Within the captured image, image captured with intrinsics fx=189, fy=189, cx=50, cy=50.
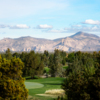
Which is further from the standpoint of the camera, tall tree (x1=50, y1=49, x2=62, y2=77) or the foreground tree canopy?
tall tree (x1=50, y1=49, x2=62, y2=77)

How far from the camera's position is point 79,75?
14.6 meters

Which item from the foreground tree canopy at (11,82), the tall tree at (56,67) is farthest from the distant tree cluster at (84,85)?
the tall tree at (56,67)

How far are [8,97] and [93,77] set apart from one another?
8.19 metres

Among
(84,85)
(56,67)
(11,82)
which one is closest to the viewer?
(84,85)

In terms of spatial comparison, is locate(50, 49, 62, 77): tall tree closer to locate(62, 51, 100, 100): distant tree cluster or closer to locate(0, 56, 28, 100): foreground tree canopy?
locate(0, 56, 28, 100): foreground tree canopy

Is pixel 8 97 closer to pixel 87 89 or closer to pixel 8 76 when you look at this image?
pixel 8 76

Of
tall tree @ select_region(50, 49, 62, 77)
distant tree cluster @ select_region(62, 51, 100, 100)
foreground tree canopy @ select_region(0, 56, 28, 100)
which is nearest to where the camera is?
distant tree cluster @ select_region(62, 51, 100, 100)

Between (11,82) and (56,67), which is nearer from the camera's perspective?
(11,82)

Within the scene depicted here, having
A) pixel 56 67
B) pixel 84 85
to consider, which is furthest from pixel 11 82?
pixel 56 67

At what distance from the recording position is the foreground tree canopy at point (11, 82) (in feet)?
56.6

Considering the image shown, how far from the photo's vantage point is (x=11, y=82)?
17406mm

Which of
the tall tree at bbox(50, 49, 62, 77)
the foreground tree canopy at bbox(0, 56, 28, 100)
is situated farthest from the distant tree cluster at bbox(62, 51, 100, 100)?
the tall tree at bbox(50, 49, 62, 77)

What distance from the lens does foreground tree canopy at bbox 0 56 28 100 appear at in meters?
17.3

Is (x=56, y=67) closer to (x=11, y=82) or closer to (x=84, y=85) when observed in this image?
(x=11, y=82)
